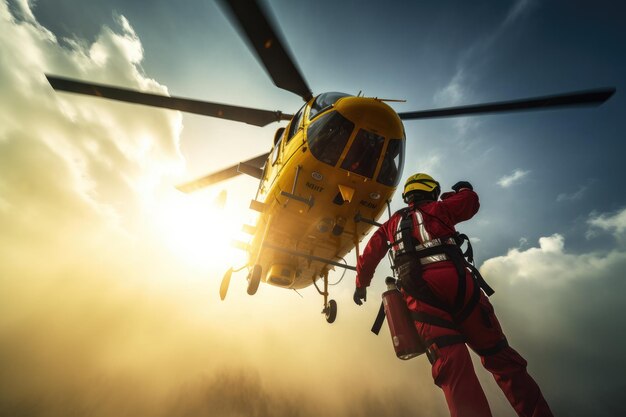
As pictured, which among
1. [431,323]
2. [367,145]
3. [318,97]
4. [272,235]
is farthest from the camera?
[272,235]

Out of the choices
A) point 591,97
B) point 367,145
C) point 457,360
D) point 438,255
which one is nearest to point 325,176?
point 367,145

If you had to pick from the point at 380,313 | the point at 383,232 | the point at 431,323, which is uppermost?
the point at 383,232

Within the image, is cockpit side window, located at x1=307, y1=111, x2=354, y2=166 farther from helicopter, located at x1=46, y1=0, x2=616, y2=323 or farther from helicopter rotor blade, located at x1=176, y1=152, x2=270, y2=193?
helicopter rotor blade, located at x1=176, y1=152, x2=270, y2=193

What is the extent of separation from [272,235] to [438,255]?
13.7 ft

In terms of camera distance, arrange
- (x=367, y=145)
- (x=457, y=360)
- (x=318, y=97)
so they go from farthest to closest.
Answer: (x=318, y=97)
(x=367, y=145)
(x=457, y=360)

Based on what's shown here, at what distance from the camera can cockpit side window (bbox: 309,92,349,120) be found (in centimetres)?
508

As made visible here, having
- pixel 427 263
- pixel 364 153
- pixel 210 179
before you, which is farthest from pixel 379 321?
pixel 210 179

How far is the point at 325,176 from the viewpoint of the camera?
498cm

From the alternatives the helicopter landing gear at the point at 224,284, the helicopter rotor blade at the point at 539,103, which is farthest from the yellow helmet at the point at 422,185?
the helicopter landing gear at the point at 224,284

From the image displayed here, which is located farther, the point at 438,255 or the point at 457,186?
the point at 457,186

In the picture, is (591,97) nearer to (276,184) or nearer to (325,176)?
(325,176)

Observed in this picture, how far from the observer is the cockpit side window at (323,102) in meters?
5.08

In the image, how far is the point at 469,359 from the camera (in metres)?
2.58

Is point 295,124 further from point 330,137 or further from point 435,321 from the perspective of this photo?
point 435,321
